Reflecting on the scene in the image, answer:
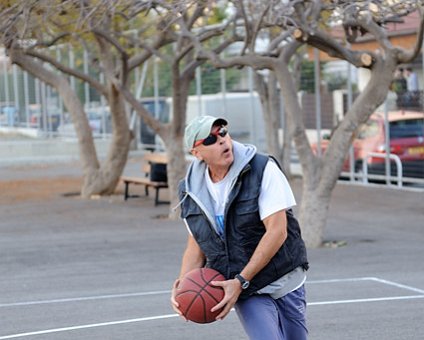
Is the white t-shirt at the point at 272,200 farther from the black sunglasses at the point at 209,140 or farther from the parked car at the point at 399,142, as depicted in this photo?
the parked car at the point at 399,142

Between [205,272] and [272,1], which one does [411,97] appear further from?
[205,272]

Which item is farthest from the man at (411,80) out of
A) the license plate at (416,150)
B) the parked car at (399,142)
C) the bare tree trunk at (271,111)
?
the bare tree trunk at (271,111)

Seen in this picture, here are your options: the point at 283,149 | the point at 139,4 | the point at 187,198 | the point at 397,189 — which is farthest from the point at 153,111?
the point at 187,198

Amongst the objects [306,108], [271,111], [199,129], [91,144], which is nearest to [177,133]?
[91,144]

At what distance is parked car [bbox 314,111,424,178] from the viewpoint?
2228cm

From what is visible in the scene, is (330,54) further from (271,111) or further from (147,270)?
(271,111)

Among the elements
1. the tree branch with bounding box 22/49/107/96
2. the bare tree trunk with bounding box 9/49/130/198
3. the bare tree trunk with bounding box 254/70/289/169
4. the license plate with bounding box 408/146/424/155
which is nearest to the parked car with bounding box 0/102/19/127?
the bare tree trunk with bounding box 9/49/130/198

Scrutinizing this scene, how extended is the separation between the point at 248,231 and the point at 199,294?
0.42m

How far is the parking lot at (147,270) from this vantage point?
355 inches

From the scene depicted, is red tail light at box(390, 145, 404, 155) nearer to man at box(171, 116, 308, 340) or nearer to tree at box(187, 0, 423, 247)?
tree at box(187, 0, 423, 247)

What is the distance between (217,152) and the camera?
18.4 ft

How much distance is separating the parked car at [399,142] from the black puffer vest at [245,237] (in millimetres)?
16769

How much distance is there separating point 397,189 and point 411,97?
1.96m

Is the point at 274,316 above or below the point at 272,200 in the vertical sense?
below
